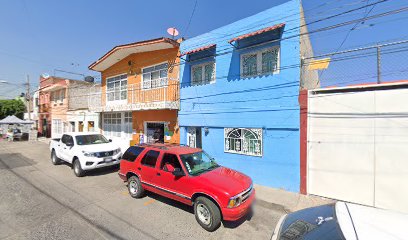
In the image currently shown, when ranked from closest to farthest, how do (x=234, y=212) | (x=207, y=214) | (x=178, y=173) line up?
(x=234, y=212)
(x=207, y=214)
(x=178, y=173)

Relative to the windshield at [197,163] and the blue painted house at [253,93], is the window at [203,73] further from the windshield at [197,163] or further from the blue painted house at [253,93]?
the windshield at [197,163]

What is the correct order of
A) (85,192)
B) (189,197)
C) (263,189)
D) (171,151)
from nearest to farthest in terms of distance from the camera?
(189,197) → (171,151) → (85,192) → (263,189)

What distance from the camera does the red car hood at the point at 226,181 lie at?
14.9 ft

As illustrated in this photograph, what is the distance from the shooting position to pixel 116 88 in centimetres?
1466

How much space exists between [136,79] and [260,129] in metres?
8.79

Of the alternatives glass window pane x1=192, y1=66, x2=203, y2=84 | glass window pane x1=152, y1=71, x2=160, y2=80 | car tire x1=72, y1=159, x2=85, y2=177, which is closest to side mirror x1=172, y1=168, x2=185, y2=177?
car tire x1=72, y1=159, x2=85, y2=177

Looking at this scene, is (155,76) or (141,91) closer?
(155,76)

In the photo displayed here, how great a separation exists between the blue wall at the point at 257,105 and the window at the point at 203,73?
302mm

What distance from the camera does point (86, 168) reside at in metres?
8.48

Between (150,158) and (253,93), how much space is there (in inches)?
181

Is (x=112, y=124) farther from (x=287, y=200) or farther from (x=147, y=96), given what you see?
(x=287, y=200)

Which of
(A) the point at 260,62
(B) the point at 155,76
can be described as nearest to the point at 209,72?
(A) the point at 260,62

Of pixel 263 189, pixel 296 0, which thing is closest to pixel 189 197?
pixel 263 189

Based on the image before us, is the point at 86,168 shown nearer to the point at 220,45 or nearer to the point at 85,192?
the point at 85,192
